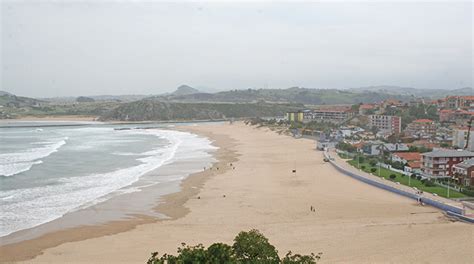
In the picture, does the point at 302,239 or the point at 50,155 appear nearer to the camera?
the point at 302,239

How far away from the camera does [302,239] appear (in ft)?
57.6

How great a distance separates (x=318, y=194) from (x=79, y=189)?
42.6 feet

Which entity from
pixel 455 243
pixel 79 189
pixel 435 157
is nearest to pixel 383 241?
pixel 455 243

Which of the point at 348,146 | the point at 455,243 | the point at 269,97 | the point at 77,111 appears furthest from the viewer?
the point at 269,97

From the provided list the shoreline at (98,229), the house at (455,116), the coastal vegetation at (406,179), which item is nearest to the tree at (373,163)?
the coastal vegetation at (406,179)

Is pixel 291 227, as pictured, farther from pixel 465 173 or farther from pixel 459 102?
pixel 459 102

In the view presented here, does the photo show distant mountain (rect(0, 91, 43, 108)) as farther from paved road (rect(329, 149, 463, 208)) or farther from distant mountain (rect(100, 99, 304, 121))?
paved road (rect(329, 149, 463, 208))

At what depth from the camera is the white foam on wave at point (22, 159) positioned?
33531mm

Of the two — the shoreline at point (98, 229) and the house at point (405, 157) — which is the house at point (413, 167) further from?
the shoreline at point (98, 229)

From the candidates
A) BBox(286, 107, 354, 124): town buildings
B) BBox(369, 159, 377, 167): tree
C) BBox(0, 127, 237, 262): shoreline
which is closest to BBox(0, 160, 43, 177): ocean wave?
BBox(0, 127, 237, 262): shoreline

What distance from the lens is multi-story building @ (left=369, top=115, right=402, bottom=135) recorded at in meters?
62.5

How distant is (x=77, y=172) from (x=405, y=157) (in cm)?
2231

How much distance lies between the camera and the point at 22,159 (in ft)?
131

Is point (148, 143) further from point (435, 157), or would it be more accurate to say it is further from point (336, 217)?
point (336, 217)
